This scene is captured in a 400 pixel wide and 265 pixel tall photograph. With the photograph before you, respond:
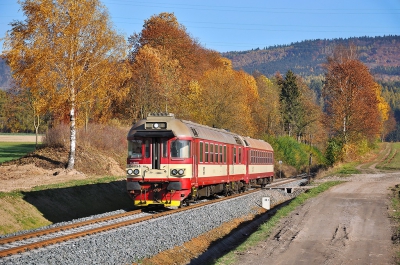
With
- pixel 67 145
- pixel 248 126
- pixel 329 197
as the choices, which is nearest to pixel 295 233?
pixel 329 197

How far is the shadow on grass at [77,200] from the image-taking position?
20859 mm

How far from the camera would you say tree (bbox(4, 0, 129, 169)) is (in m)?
30.0

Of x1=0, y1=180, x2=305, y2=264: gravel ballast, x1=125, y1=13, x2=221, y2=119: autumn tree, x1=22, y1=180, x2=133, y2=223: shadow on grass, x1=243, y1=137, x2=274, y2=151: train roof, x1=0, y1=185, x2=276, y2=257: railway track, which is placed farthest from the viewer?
x1=125, y1=13, x2=221, y2=119: autumn tree

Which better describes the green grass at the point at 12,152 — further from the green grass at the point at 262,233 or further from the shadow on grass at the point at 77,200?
the green grass at the point at 262,233

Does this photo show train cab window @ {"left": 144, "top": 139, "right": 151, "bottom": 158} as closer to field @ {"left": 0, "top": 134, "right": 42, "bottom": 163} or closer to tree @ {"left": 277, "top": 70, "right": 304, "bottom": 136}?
field @ {"left": 0, "top": 134, "right": 42, "bottom": 163}

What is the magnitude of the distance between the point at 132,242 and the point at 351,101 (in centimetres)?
4618

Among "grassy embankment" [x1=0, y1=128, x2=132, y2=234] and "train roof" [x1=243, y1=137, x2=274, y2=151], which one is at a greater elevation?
"train roof" [x1=243, y1=137, x2=274, y2=151]

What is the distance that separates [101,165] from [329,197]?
50.4 feet

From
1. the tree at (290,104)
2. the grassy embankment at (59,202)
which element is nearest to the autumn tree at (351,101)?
the tree at (290,104)

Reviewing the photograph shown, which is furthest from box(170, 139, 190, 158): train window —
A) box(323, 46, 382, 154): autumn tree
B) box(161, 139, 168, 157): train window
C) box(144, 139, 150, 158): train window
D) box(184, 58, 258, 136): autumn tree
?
box(323, 46, 382, 154): autumn tree

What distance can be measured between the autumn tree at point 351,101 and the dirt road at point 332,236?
27389mm

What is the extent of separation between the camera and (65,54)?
101 feet

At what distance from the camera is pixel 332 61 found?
59.4 metres

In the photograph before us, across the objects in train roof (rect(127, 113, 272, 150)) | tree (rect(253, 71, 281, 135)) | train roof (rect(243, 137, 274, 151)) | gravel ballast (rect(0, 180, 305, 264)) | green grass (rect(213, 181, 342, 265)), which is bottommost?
green grass (rect(213, 181, 342, 265))
